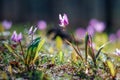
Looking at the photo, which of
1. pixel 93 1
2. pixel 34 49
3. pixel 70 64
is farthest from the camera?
pixel 93 1

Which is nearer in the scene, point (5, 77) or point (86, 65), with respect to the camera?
point (5, 77)

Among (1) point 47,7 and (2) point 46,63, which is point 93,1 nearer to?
(1) point 47,7

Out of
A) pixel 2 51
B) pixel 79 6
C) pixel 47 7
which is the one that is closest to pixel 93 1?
pixel 79 6

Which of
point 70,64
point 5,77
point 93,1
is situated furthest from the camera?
point 93,1

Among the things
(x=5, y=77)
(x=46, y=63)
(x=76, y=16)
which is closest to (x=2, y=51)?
(x=46, y=63)

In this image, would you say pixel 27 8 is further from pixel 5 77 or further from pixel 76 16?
pixel 5 77

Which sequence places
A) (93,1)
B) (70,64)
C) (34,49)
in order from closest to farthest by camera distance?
(34,49), (70,64), (93,1)
